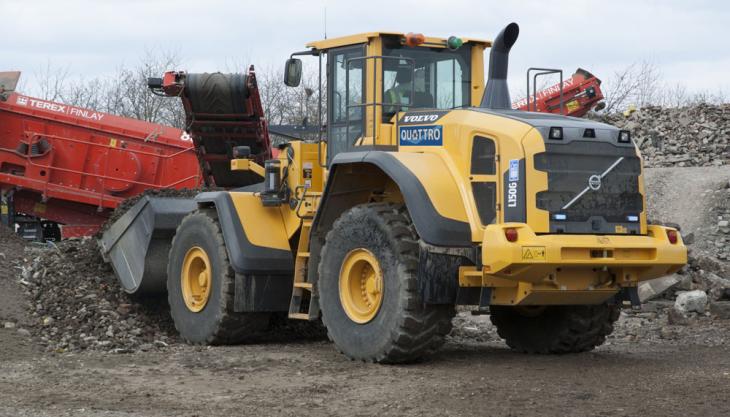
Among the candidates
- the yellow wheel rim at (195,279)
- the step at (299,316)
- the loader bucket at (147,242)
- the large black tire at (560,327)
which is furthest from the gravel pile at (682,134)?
the step at (299,316)

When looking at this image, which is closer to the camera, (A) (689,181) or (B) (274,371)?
(B) (274,371)

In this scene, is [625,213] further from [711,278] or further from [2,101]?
[2,101]

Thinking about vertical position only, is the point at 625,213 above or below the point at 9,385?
above

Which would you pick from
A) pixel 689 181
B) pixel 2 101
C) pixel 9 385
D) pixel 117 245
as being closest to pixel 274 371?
pixel 9 385

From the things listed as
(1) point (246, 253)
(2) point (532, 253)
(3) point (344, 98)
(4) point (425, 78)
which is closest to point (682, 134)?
(4) point (425, 78)

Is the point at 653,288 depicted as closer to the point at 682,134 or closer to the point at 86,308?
the point at 86,308

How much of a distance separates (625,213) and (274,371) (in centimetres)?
306

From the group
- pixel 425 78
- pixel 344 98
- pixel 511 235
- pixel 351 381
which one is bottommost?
pixel 351 381

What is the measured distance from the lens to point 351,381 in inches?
339

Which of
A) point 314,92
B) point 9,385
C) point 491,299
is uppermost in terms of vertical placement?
point 314,92

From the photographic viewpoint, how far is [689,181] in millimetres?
23469

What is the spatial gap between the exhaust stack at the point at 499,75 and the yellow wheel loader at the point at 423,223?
14 mm

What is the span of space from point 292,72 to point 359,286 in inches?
83.5

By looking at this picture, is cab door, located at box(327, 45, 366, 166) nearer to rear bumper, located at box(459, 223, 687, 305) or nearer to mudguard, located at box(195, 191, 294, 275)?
mudguard, located at box(195, 191, 294, 275)
